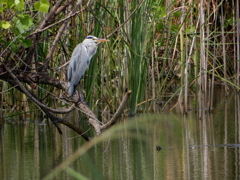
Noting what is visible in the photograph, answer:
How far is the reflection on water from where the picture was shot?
167 inches

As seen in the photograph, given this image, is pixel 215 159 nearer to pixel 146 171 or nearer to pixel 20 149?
pixel 146 171

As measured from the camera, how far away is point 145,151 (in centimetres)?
518

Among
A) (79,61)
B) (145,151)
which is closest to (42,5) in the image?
(79,61)

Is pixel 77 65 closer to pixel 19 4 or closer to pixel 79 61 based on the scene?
pixel 79 61

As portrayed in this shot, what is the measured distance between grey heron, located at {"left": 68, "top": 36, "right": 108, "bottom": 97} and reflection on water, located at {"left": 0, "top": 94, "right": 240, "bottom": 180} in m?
0.68

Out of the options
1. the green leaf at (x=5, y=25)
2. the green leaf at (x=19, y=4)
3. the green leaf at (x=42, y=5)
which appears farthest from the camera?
the green leaf at (x=42, y=5)

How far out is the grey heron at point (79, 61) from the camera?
5.30 m

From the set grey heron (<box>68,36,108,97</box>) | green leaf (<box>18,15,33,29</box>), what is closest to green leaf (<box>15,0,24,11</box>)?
green leaf (<box>18,15,33,29</box>)

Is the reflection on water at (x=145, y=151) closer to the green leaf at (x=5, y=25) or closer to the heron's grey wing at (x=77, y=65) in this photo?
the heron's grey wing at (x=77, y=65)

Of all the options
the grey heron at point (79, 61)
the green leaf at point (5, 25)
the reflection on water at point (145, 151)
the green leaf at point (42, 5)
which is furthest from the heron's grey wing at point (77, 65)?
the green leaf at point (5, 25)

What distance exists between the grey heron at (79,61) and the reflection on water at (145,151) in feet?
2.25

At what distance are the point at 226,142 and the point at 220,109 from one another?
2.66m

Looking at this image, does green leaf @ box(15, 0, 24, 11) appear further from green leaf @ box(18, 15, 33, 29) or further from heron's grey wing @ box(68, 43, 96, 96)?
heron's grey wing @ box(68, 43, 96, 96)

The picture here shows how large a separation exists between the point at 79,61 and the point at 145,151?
1123 mm
